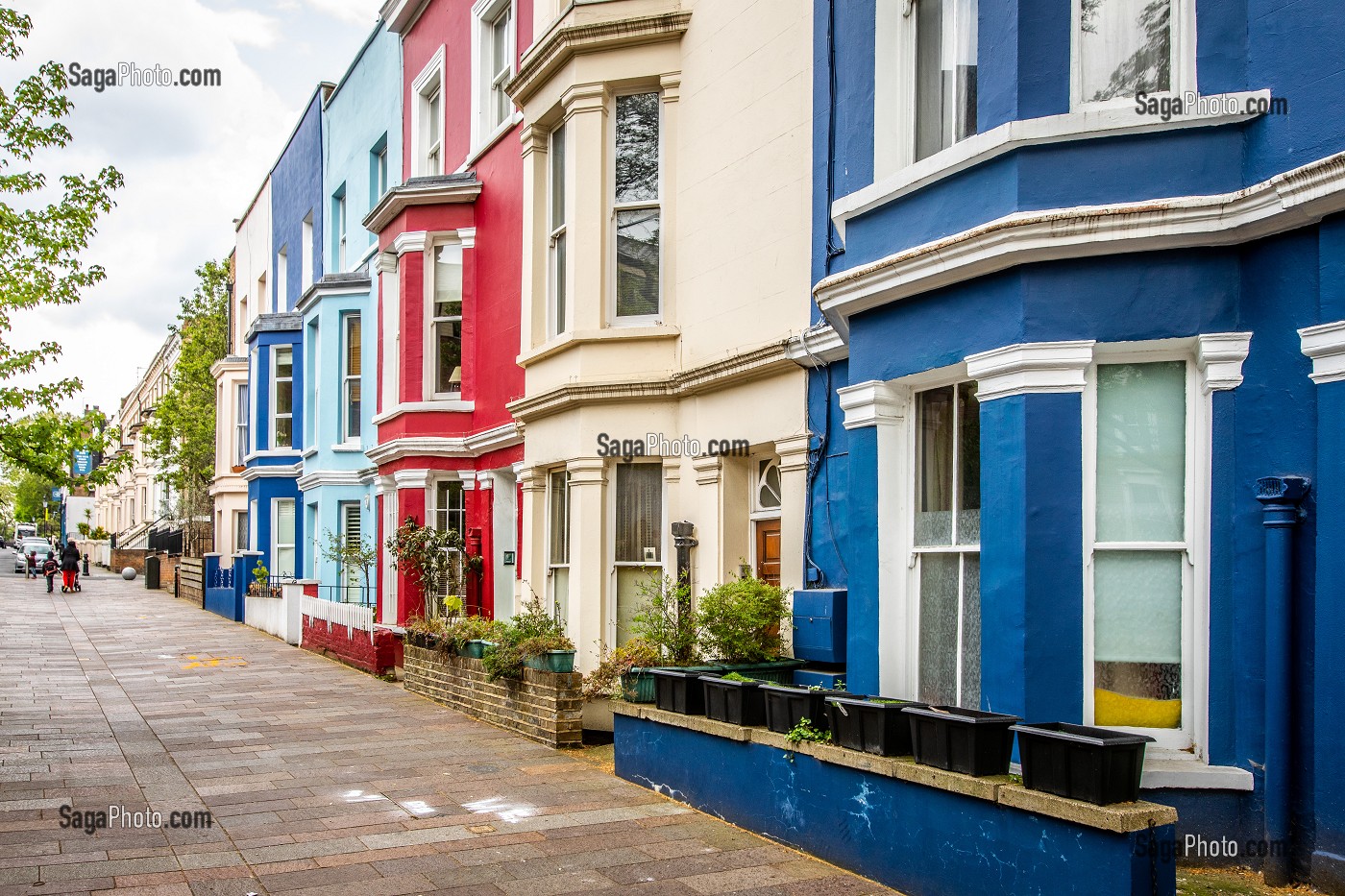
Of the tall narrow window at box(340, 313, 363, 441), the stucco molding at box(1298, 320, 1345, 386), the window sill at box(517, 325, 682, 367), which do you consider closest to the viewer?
the stucco molding at box(1298, 320, 1345, 386)

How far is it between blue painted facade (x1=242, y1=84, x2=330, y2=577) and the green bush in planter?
17.9 m

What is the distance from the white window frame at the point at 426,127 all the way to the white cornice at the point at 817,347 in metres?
10.2

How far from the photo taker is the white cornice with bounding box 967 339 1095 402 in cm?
688

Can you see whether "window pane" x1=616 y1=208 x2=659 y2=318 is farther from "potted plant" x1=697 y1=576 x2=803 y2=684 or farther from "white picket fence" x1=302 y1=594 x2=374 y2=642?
"white picket fence" x1=302 y1=594 x2=374 y2=642

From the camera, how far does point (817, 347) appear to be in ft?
32.3

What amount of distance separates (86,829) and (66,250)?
30.3 ft

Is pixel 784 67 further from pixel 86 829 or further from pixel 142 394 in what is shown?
pixel 142 394

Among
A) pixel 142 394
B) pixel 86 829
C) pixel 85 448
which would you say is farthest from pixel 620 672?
pixel 142 394

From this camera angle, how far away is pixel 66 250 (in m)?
15.1

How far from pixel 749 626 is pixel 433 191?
934 centimetres

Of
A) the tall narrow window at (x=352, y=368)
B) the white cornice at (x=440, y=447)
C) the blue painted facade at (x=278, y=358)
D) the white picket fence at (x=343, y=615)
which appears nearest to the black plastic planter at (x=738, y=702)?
the white cornice at (x=440, y=447)

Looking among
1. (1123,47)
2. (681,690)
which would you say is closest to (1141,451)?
(1123,47)

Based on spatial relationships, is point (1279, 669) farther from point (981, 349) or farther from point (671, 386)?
point (671, 386)

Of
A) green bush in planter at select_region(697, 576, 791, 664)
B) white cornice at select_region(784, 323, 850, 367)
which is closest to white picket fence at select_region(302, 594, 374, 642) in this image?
green bush in planter at select_region(697, 576, 791, 664)
